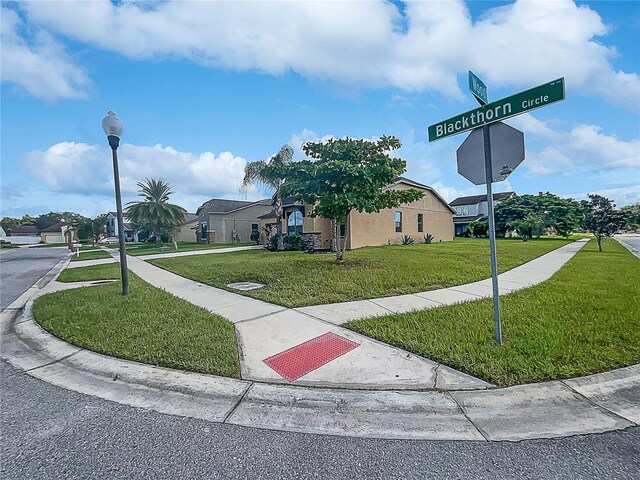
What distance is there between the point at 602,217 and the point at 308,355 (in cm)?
1993

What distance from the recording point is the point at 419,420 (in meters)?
2.51

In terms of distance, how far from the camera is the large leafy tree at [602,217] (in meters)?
15.6

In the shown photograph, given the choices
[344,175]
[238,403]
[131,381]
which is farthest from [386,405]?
[344,175]

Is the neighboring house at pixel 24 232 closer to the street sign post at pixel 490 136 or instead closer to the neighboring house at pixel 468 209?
the neighboring house at pixel 468 209

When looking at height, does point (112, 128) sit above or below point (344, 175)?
above

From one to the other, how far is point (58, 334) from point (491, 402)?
19.4 ft

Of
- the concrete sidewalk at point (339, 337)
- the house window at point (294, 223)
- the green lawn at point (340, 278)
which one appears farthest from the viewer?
the house window at point (294, 223)

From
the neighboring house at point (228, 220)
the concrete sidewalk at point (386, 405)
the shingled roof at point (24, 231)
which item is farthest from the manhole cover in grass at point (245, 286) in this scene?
the shingled roof at point (24, 231)

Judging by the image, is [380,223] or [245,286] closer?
[245,286]

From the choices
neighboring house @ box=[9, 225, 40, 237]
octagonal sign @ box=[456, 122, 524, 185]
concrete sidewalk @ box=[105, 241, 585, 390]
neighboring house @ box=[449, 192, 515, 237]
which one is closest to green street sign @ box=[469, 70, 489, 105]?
octagonal sign @ box=[456, 122, 524, 185]

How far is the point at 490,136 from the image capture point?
3.66 meters

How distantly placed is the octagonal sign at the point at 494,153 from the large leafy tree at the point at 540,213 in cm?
3404

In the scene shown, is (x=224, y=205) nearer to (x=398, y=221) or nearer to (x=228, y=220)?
(x=228, y=220)

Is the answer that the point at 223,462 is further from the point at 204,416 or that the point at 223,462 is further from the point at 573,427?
the point at 573,427
